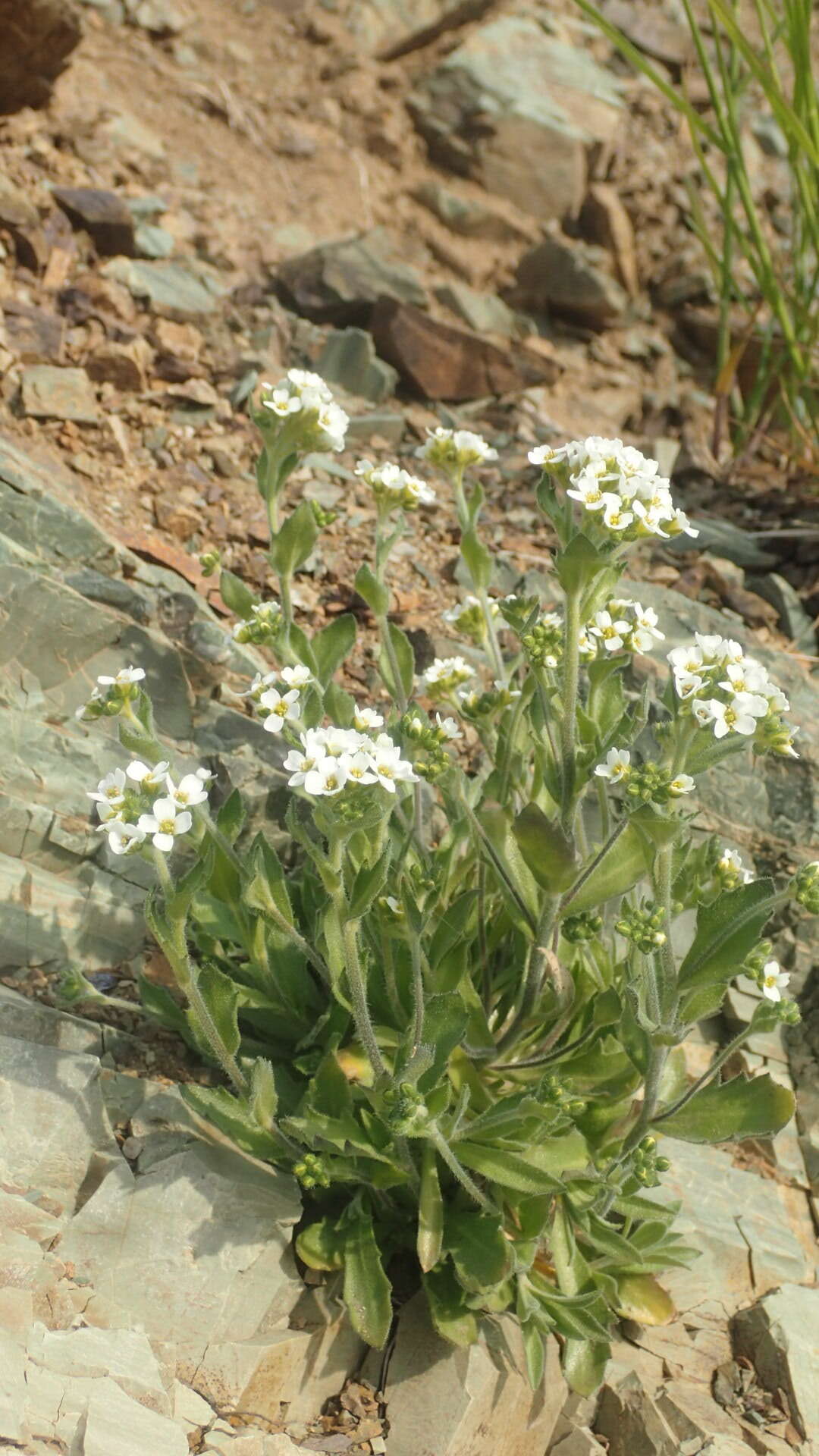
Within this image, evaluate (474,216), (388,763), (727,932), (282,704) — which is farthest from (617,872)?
(474,216)

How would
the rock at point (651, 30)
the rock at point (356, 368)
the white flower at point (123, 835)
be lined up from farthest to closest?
the rock at point (651, 30), the rock at point (356, 368), the white flower at point (123, 835)

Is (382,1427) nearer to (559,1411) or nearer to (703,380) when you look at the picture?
(559,1411)

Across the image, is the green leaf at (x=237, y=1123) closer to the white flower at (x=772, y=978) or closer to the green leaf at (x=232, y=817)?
the green leaf at (x=232, y=817)

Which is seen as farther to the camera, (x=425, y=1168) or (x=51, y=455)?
(x=51, y=455)

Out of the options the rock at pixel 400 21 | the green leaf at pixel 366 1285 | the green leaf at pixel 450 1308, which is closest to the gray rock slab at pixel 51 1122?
the green leaf at pixel 366 1285

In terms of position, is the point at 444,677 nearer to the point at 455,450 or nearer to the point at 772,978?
the point at 455,450

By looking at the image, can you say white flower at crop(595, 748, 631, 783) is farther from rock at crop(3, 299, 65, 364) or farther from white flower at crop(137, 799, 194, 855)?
rock at crop(3, 299, 65, 364)

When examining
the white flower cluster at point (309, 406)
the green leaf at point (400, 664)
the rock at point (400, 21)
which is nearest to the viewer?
the white flower cluster at point (309, 406)

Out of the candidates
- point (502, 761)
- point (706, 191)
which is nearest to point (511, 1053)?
point (502, 761)
